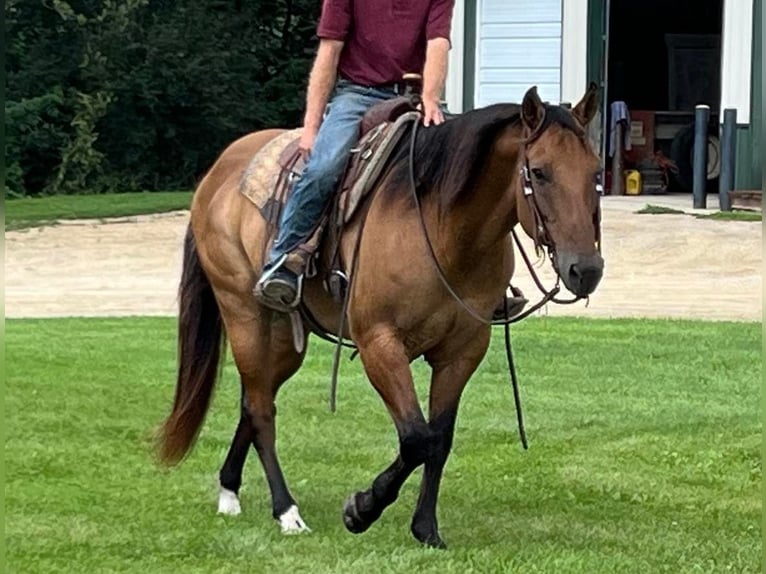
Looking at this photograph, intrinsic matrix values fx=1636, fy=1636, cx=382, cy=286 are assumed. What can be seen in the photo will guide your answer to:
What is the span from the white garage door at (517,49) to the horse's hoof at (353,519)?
1541 centimetres

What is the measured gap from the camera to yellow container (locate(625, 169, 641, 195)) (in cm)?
2256

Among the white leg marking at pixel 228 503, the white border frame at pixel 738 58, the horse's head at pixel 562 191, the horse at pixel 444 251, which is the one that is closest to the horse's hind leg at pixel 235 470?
the white leg marking at pixel 228 503

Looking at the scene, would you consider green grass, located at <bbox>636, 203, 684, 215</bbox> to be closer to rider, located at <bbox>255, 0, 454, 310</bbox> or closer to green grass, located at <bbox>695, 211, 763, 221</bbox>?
green grass, located at <bbox>695, 211, 763, 221</bbox>

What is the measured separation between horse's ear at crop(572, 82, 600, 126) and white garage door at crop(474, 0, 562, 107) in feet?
51.0

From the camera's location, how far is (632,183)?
74.2ft

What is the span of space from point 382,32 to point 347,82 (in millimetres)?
267

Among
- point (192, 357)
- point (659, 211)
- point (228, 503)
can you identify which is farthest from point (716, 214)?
point (228, 503)

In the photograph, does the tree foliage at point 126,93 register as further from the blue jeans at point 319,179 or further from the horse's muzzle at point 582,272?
the horse's muzzle at point 582,272

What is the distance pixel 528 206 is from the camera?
5441 mm

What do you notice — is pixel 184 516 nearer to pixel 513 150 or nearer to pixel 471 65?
pixel 513 150

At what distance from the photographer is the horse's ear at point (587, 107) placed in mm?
5524

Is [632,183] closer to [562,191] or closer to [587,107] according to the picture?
[587,107]

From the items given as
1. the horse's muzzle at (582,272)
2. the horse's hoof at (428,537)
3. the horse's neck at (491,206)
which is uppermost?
the horse's neck at (491,206)

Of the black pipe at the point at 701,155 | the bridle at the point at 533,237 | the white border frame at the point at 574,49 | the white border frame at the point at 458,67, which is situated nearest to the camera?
the bridle at the point at 533,237
